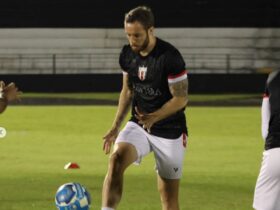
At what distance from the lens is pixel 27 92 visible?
132 ft

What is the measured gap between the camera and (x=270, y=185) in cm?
714

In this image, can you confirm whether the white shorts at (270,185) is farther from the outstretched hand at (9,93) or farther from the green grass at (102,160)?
the green grass at (102,160)

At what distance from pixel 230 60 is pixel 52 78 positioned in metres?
8.47

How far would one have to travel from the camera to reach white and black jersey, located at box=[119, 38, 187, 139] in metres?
8.83

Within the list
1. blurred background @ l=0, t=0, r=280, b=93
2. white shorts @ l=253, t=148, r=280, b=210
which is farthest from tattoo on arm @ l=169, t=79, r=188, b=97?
blurred background @ l=0, t=0, r=280, b=93

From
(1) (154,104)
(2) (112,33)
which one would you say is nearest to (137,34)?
(1) (154,104)

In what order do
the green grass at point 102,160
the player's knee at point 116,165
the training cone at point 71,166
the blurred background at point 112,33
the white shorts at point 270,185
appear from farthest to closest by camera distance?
the blurred background at point 112,33 → the training cone at point 71,166 → the green grass at point 102,160 → the player's knee at point 116,165 → the white shorts at point 270,185

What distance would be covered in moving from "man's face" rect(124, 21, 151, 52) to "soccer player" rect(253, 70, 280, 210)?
1857 millimetres

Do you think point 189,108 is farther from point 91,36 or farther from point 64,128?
point 91,36

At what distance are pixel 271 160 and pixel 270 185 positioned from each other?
0.20 m

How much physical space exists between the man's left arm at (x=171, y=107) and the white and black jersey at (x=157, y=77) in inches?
2.7
